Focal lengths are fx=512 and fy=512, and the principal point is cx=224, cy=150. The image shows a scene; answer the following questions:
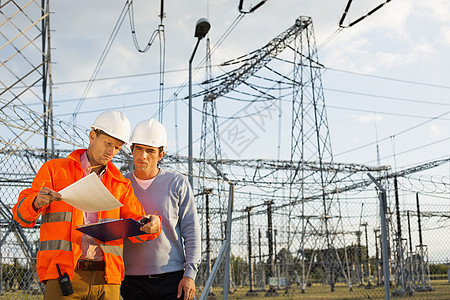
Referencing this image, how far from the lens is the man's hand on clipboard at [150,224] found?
2.50 m

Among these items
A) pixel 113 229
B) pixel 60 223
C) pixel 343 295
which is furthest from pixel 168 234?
pixel 343 295

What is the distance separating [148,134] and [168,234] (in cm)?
58

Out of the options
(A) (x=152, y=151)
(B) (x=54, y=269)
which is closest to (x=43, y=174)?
(B) (x=54, y=269)

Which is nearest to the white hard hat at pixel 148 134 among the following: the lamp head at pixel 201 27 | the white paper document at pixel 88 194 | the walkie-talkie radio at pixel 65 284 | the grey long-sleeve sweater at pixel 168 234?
the grey long-sleeve sweater at pixel 168 234

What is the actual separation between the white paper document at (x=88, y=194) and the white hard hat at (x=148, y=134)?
637 millimetres

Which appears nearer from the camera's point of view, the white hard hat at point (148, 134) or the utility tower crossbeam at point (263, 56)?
the white hard hat at point (148, 134)

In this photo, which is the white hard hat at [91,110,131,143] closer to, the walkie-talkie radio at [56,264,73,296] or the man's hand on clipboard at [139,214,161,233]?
the man's hand on clipboard at [139,214,161,233]

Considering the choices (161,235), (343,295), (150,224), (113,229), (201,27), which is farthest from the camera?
(343,295)

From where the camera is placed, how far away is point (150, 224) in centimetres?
251

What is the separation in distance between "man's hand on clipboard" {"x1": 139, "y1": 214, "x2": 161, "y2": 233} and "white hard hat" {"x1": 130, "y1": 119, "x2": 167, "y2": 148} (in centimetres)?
52

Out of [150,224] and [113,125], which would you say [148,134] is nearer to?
[113,125]

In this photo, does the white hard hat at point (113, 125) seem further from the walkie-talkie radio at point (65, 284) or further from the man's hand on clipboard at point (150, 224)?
the walkie-talkie radio at point (65, 284)

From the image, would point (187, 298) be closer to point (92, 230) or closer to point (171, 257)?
point (171, 257)

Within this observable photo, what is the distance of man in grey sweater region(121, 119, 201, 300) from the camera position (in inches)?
110
